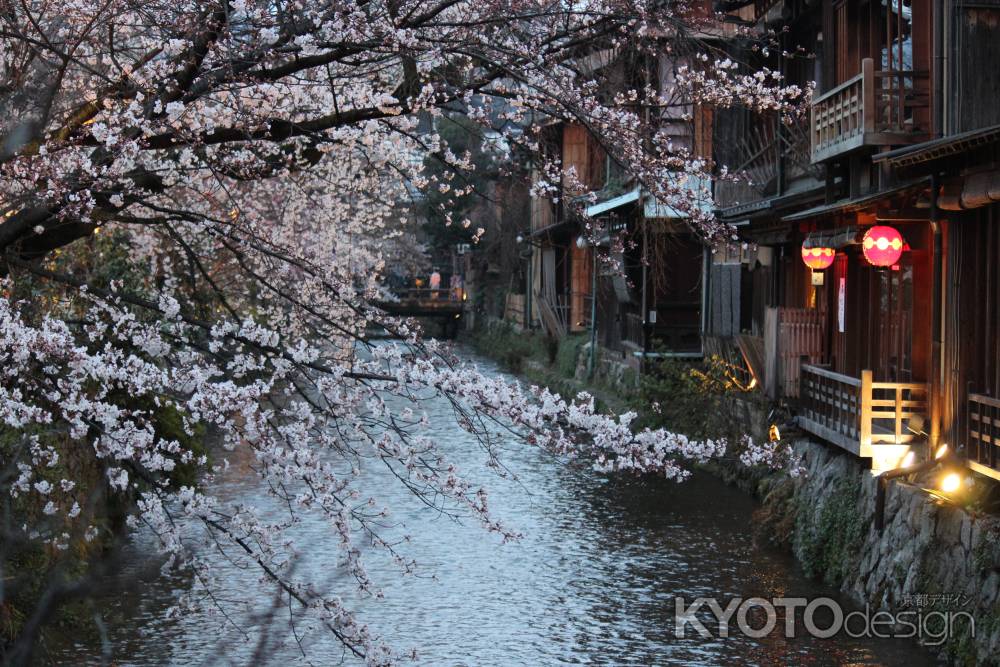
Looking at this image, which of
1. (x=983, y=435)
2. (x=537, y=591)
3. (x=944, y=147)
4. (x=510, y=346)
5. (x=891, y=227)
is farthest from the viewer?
(x=510, y=346)

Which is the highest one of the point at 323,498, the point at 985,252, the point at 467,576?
the point at 985,252

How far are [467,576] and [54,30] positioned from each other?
282 inches

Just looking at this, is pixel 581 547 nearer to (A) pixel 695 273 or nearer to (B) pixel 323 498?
(B) pixel 323 498

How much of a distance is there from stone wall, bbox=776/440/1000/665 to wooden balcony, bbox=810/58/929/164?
355 centimetres

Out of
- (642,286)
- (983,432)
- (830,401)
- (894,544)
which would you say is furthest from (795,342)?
(642,286)

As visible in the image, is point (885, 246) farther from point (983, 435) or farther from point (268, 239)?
point (268, 239)

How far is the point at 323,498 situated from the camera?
6062mm

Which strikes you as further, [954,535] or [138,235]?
[138,235]

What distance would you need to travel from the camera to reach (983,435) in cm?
992

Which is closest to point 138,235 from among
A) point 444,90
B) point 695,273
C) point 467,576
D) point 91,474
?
point 91,474

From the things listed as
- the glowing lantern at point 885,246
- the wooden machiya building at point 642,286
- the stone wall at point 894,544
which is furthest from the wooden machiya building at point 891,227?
the wooden machiya building at point 642,286

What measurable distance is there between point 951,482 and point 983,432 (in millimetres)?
682

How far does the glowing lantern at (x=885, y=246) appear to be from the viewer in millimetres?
11930

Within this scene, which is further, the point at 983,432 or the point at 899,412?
the point at 899,412
